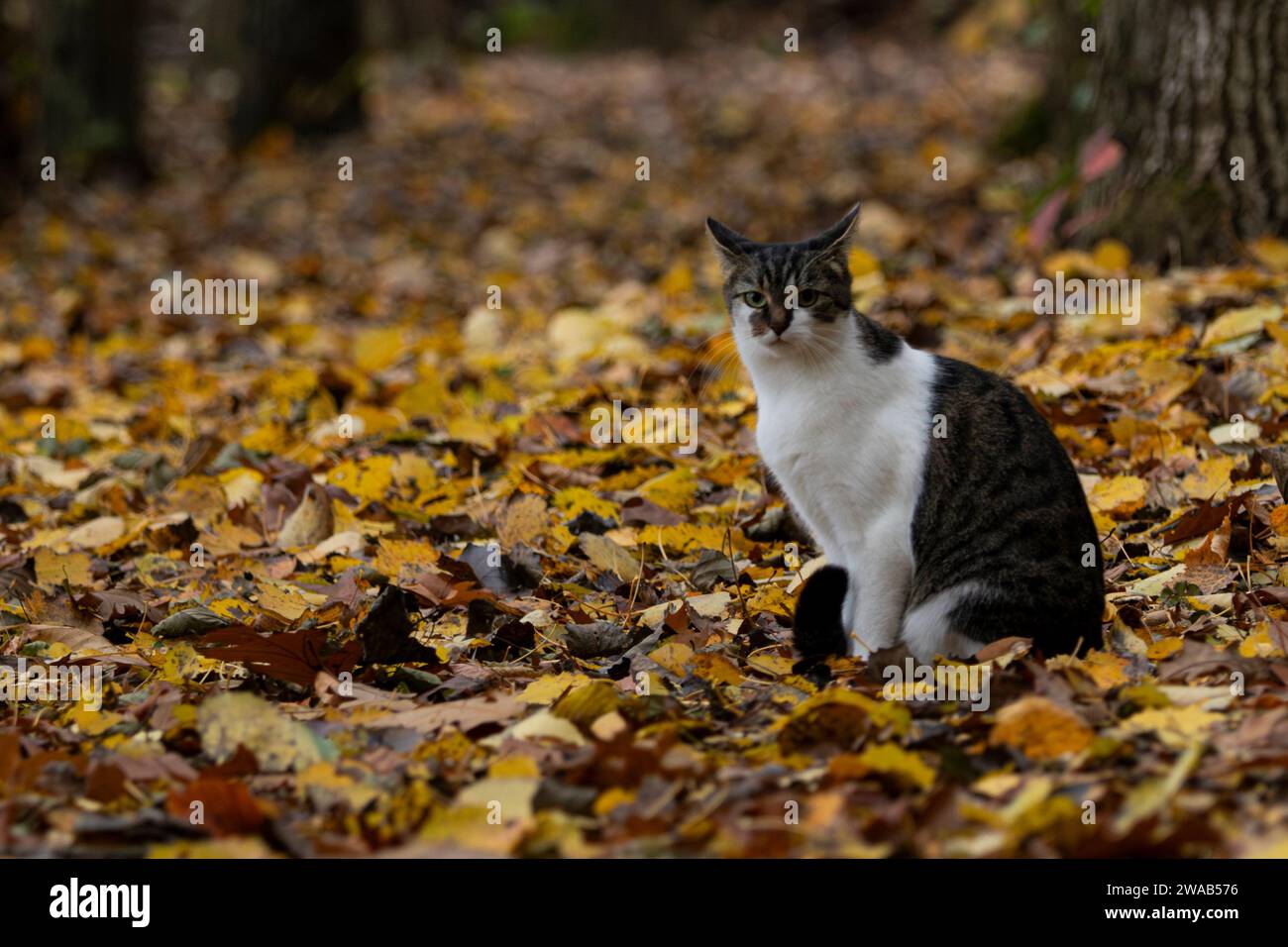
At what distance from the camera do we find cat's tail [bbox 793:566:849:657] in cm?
340

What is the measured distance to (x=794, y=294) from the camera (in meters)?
3.70

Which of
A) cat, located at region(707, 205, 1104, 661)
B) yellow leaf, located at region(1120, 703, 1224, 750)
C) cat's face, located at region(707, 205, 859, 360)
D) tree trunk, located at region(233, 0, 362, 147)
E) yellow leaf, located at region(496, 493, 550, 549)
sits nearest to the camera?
yellow leaf, located at region(1120, 703, 1224, 750)

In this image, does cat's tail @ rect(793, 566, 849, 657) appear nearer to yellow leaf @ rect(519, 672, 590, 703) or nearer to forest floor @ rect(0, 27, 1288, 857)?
forest floor @ rect(0, 27, 1288, 857)

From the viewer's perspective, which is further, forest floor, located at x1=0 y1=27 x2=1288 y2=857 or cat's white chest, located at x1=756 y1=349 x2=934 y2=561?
cat's white chest, located at x1=756 y1=349 x2=934 y2=561

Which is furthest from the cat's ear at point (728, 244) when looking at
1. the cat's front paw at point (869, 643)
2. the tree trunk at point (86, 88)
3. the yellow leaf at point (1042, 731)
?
the tree trunk at point (86, 88)

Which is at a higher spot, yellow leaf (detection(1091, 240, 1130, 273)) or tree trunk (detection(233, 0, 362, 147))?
tree trunk (detection(233, 0, 362, 147))

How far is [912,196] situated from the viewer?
922cm

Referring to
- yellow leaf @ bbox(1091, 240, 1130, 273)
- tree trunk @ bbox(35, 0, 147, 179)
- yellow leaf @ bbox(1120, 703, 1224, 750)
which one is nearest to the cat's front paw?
yellow leaf @ bbox(1120, 703, 1224, 750)

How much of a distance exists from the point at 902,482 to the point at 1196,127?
10.7ft

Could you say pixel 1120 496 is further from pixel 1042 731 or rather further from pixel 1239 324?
pixel 1042 731

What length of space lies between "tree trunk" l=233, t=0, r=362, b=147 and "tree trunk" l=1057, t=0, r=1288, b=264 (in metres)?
7.91

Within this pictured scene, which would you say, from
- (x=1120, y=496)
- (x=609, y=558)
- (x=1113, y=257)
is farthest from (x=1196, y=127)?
(x=609, y=558)

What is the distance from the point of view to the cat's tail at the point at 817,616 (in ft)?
11.1

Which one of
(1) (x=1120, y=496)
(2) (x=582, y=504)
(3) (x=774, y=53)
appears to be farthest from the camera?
(3) (x=774, y=53)
